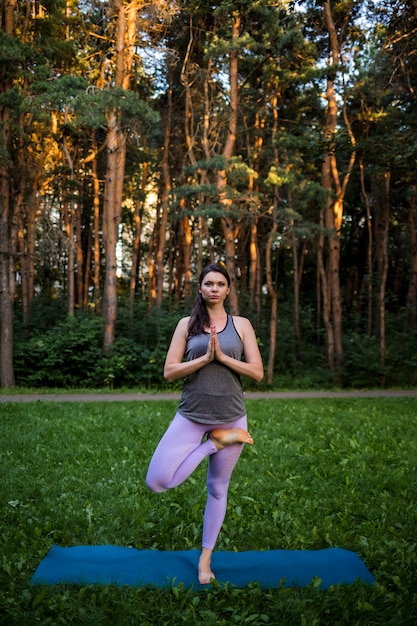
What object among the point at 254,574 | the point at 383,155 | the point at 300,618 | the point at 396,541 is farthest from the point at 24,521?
the point at 383,155

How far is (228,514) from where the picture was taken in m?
5.70

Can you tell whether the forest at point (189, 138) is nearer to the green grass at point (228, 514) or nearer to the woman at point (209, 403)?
the green grass at point (228, 514)

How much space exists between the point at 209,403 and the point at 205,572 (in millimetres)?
1258

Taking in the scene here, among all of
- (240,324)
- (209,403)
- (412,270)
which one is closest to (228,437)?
(209,403)

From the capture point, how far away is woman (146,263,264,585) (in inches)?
156

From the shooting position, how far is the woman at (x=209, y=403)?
13.0 ft

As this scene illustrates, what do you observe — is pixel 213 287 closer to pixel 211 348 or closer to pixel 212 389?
pixel 211 348

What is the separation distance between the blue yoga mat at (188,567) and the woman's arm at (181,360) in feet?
4.95

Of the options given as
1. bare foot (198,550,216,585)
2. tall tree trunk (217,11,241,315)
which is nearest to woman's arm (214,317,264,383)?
bare foot (198,550,216,585)

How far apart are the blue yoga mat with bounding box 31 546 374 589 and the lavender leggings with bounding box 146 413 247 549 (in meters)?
0.42

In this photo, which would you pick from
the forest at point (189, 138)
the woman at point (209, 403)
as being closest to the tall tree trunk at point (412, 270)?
the forest at point (189, 138)

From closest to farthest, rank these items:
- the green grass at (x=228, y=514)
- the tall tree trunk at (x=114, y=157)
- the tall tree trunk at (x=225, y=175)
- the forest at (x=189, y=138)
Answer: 1. the green grass at (x=228, y=514)
2. the forest at (x=189, y=138)
3. the tall tree trunk at (x=225, y=175)
4. the tall tree trunk at (x=114, y=157)

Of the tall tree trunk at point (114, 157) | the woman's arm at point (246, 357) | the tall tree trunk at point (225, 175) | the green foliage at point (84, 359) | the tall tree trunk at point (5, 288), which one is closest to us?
the woman's arm at point (246, 357)

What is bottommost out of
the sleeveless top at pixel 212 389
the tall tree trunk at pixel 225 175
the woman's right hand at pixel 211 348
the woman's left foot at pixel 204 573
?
the woman's left foot at pixel 204 573
